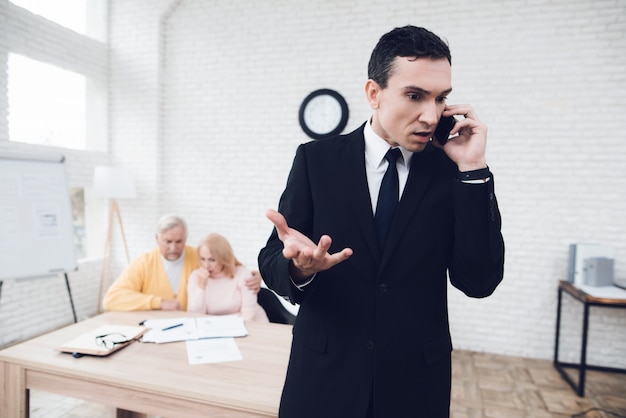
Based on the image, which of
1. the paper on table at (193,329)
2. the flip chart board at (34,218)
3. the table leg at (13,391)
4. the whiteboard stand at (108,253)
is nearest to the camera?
the table leg at (13,391)

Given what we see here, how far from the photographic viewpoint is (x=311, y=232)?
45.4 inches

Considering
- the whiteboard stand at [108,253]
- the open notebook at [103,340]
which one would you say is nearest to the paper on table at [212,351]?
the open notebook at [103,340]

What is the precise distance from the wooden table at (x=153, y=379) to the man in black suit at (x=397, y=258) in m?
0.56

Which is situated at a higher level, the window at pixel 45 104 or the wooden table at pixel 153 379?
the window at pixel 45 104

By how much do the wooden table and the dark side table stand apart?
2651 mm

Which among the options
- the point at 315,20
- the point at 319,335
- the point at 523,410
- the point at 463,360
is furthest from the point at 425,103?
the point at 315,20

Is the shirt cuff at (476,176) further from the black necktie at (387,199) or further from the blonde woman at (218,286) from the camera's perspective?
the blonde woman at (218,286)

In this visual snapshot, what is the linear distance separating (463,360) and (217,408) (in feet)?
10.1

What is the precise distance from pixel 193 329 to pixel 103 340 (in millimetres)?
448

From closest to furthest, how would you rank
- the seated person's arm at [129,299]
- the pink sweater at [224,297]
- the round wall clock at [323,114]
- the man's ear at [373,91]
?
the man's ear at [373,91]
the seated person's arm at [129,299]
the pink sweater at [224,297]
the round wall clock at [323,114]

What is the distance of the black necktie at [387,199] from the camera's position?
1.06 m

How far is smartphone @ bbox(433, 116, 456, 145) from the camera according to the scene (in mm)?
1090

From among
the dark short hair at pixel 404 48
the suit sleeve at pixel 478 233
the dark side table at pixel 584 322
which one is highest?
the dark short hair at pixel 404 48

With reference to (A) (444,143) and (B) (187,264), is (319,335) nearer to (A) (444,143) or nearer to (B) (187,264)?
(A) (444,143)
